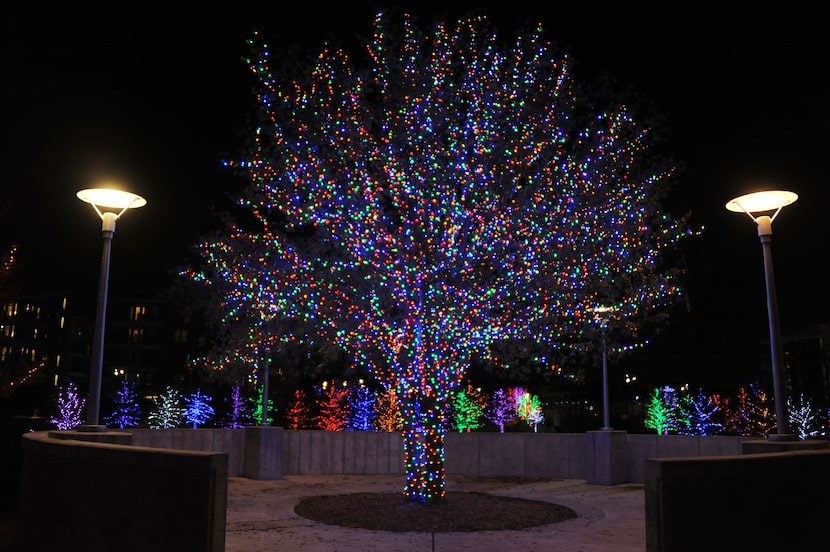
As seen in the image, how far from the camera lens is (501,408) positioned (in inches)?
2265

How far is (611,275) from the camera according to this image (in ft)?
42.4

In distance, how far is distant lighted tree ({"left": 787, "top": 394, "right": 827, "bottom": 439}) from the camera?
3080cm

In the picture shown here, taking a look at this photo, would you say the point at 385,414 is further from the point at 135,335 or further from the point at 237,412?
the point at 135,335

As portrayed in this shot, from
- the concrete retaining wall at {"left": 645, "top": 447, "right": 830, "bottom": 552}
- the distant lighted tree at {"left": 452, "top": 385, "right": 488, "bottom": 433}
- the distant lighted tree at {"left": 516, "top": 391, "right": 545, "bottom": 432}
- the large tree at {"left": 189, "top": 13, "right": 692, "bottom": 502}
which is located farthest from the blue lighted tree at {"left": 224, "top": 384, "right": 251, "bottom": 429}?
the concrete retaining wall at {"left": 645, "top": 447, "right": 830, "bottom": 552}

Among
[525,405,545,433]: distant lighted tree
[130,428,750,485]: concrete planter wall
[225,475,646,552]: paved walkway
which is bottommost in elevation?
[225,475,646,552]: paved walkway

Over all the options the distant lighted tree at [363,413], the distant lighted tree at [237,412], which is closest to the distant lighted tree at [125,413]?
the distant lighted tree at [237,412]

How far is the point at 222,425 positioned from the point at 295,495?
99.5ft

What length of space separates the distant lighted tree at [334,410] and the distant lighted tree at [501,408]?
1994cm

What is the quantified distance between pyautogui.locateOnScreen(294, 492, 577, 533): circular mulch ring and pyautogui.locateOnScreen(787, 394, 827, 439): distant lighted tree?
20.8 metres

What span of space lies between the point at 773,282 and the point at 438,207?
16.5 ft

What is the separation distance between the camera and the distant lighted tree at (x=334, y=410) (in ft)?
119

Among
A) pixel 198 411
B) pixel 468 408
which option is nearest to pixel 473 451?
pixel 468 408

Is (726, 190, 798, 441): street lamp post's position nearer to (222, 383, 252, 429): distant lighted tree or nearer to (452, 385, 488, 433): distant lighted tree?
(452, 385, 488, 433): distant lighted tree

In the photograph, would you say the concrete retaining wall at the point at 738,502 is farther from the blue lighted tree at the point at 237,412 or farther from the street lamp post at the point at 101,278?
the blue lighted tree at the point at 237,412
